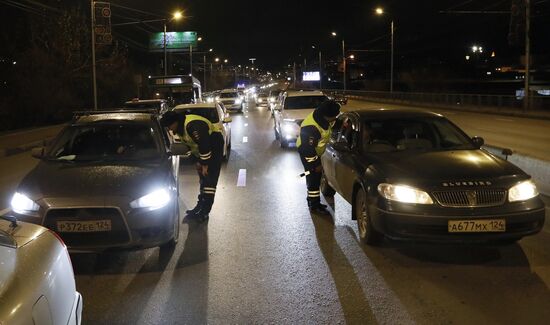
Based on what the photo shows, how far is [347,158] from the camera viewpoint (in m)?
7.54

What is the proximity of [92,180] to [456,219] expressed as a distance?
12.1ft

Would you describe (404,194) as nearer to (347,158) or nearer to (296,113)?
(347,158)

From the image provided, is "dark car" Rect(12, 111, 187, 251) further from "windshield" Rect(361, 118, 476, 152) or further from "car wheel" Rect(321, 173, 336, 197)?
"car wheel" Rect(321, 173, 336, 197)

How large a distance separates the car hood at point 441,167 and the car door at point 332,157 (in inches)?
53.3

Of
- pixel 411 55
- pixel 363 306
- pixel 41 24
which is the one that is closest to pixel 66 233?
pixel 363 306

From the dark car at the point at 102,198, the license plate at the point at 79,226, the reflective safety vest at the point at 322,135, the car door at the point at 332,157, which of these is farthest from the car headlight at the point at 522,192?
the license plate at the point at 79,226

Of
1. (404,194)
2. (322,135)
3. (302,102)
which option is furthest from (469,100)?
(404,194)

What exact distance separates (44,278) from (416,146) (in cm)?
551

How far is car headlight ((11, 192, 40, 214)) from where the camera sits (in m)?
5.64

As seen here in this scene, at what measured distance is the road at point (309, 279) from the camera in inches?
183

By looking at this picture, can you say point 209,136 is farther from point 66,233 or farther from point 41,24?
point 41,24

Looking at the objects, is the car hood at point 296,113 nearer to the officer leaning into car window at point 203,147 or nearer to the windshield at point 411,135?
the officer leaning into car window at point 203,147

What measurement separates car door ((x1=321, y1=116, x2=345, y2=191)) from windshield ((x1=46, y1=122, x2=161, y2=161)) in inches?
101

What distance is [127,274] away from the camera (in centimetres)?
576
